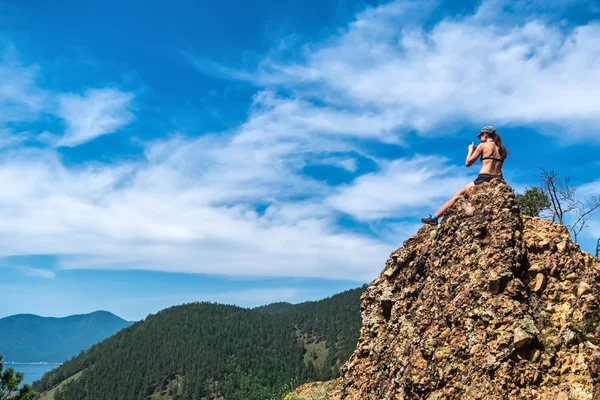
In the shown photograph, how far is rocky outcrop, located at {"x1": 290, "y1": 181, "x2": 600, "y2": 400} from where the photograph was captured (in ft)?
28.6

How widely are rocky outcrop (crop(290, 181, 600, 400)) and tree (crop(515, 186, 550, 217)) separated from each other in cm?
1788

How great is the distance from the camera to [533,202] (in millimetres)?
28391

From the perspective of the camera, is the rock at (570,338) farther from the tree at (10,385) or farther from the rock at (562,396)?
the tree at (10,385)

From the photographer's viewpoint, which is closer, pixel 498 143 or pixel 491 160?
pixel 491 160

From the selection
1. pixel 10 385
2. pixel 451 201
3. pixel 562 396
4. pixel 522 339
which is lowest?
pixel 10 385

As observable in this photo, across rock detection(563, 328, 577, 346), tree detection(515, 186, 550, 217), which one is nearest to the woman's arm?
rock detection(563, 328, 577, 346)

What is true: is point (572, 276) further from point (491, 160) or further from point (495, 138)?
point (495, 138)

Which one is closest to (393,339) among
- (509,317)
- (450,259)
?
(450,259)

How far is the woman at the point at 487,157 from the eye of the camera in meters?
12.5

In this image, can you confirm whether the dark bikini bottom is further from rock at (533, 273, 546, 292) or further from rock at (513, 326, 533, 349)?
rock at (513, 326, 533, 349)

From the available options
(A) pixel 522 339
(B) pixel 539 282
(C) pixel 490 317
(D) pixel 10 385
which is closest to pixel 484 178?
(B) pixel 539 282

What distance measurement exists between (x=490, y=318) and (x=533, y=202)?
22127 millimetres

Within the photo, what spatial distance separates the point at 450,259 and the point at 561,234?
2789 mm

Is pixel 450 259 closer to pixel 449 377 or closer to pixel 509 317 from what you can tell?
pixel 509 317
